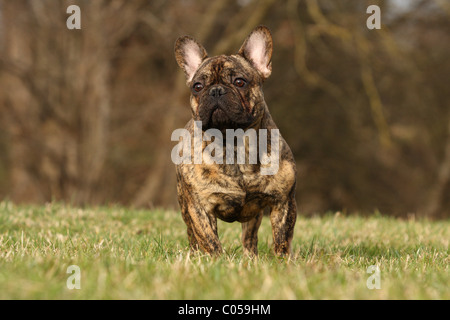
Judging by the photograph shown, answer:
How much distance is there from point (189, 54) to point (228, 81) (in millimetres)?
760

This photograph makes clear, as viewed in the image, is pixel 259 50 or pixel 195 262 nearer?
pixel 195 262

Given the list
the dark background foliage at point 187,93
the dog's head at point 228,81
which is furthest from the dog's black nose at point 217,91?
the dark background foliage at point 187,93

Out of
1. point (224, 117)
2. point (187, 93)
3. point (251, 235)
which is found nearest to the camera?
point (224, 117)

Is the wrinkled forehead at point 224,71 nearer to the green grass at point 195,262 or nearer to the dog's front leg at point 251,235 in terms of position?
the dog's front leg at point 251,235

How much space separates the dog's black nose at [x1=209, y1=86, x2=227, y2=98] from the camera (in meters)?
4.46

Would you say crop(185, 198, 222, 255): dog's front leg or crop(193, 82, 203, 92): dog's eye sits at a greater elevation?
crop(193, 82, 203, 92): dog's eye

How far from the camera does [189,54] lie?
5262mm

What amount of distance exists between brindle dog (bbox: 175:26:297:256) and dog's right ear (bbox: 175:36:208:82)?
365mm

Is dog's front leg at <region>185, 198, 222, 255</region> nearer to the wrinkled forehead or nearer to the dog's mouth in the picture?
the dog's mouth

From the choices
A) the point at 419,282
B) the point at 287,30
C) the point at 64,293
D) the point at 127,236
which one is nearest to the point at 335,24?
the point at 287,30

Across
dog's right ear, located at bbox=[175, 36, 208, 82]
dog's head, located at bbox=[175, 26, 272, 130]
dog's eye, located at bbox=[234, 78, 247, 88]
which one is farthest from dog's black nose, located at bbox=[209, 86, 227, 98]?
dog's right ear, located at bbox=[175, 36, 208, 82]

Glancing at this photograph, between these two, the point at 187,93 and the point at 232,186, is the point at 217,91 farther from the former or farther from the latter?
the point at 187,93

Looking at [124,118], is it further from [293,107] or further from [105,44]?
[293,107]

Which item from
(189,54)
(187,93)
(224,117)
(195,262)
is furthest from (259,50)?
(187,93)
